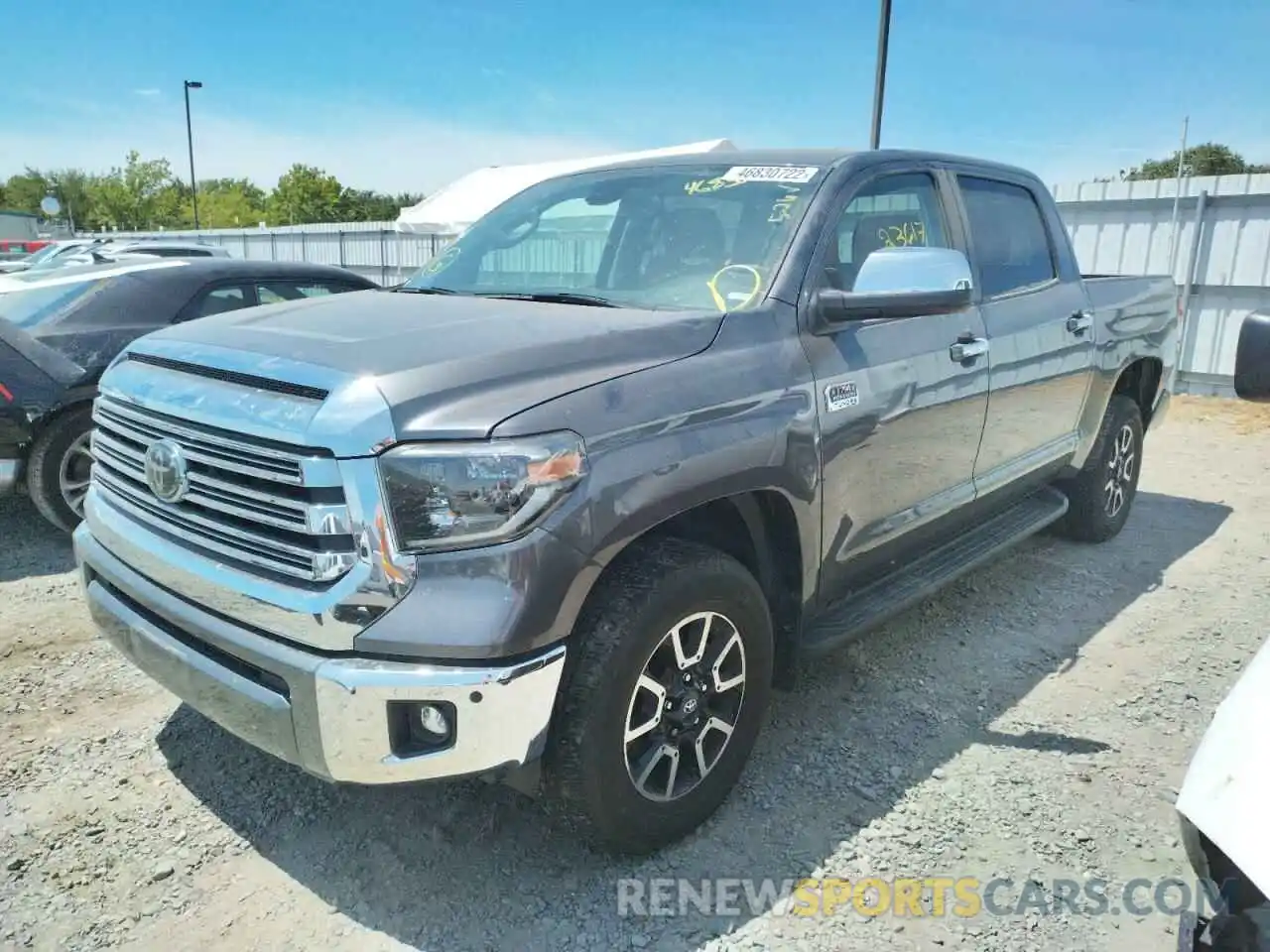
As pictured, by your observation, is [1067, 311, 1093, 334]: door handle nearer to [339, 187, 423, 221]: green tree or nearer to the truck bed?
the truck bed

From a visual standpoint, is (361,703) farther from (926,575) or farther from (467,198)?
(467,198)

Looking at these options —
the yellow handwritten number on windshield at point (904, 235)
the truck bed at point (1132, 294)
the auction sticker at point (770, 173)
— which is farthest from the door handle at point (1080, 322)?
the auction sticker at point (770, 173)

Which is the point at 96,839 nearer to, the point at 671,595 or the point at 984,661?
the point at 671,595

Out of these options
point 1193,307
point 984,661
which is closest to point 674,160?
point 984,661

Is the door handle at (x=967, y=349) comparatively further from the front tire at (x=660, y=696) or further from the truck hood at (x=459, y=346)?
the front tire at (x=660, y=696)

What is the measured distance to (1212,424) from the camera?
9422mm

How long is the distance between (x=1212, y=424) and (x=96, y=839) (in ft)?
34.1

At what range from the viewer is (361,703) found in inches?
78.3

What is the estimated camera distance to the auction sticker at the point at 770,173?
10.3 ft

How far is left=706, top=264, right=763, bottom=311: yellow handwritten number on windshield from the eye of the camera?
2775 millimetres

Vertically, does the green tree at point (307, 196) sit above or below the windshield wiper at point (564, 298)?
above

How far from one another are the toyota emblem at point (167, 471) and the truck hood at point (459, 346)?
30 cm

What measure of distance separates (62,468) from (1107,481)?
19.7 ft

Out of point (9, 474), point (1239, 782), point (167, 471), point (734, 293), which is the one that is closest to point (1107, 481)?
point (734, 293)
